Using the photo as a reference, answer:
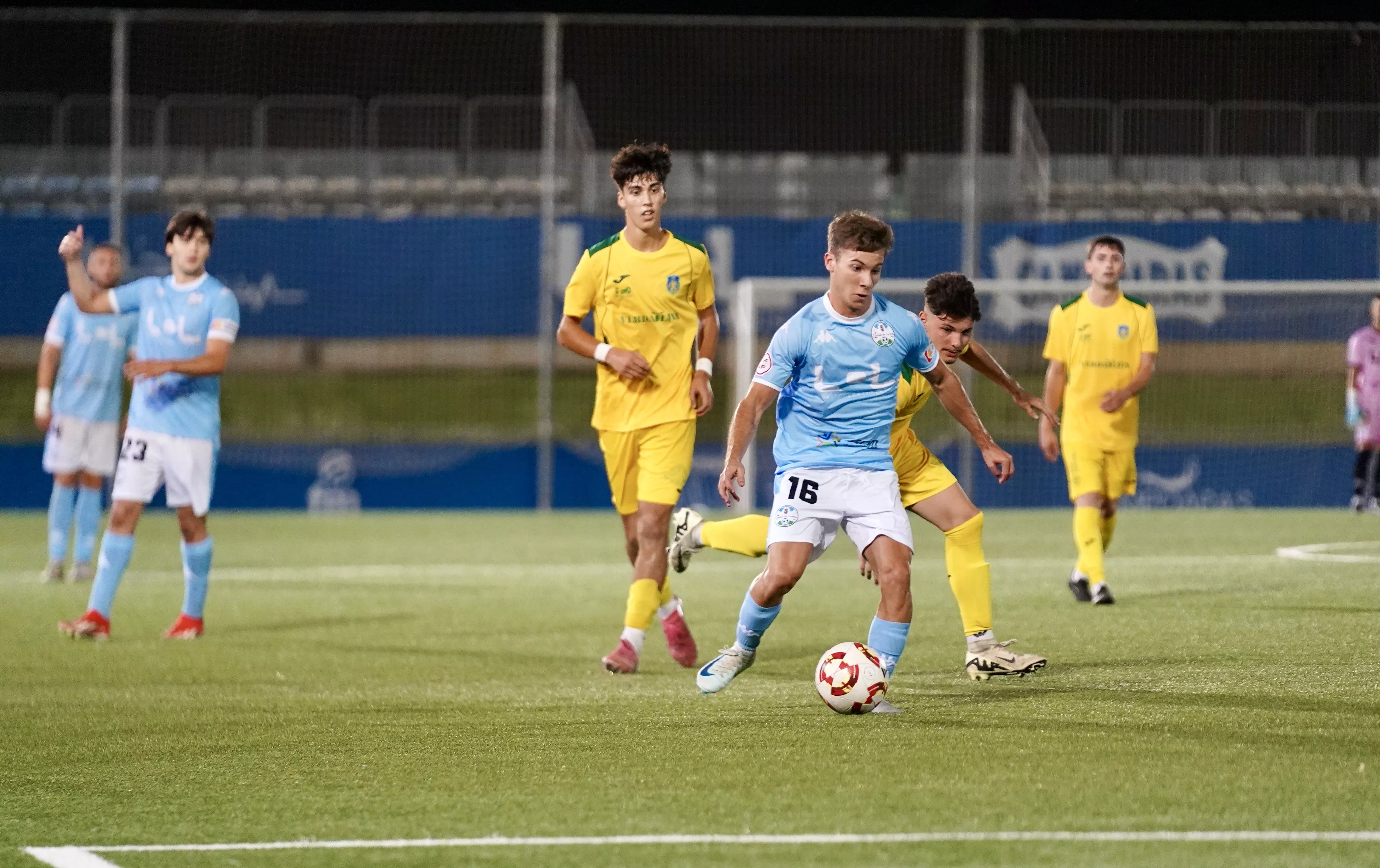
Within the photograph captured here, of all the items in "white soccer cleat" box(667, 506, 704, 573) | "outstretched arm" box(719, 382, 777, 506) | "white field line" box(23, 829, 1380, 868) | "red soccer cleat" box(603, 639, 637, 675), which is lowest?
"red soccer cleat" box(603, 639, 637, 675)

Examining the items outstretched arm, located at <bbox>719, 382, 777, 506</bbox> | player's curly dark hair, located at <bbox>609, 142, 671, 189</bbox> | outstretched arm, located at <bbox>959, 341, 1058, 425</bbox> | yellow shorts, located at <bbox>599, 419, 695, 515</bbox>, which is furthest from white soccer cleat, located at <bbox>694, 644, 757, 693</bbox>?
player's curly dark hair, located at <bbox>609, 142, 671, 189</bbox>

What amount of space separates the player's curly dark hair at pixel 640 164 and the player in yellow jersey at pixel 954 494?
1328mm

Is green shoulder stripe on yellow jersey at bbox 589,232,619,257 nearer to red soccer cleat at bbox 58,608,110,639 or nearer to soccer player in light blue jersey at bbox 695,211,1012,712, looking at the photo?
soccer player in light blue jersey at bbox 695,211,1012,712

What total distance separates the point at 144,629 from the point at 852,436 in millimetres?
4979

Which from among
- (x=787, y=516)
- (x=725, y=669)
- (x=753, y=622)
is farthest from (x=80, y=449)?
(x=787, y=516)

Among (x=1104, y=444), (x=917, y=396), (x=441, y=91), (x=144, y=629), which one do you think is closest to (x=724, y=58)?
(x=441, y=91)

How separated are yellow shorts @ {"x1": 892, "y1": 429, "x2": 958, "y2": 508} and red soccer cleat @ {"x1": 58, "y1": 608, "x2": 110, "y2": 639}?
4.41 m

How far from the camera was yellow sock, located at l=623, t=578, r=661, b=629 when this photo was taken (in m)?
7.58

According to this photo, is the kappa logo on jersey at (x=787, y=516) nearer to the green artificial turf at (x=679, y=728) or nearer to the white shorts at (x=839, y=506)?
the white shorts at (x=839, y=506)

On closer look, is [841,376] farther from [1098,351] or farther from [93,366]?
[93,366]

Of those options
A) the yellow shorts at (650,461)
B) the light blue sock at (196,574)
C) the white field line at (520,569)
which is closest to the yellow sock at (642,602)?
the yellow shorts at (650,461)

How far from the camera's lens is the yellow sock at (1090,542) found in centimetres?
976

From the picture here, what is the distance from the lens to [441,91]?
69.7 feet

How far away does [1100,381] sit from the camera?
10.3 meters
